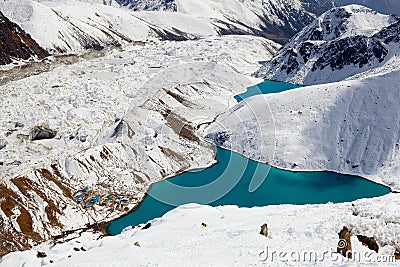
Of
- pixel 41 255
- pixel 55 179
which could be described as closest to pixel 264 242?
pixel 41 255

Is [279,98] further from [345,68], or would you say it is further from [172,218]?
[172,218]

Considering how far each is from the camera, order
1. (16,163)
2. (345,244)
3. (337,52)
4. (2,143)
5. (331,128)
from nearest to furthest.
A: (345,244)
(16,163)
(2,143)
(331,128)
(337,52)

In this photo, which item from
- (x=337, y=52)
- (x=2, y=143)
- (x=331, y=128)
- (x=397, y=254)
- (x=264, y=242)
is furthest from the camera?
(x=337, y=52)

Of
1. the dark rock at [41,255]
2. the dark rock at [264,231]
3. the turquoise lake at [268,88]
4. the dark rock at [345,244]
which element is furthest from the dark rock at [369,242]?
the turquoise lake at [268,88]

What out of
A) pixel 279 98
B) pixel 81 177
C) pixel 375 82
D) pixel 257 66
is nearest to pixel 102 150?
pixel 81 177

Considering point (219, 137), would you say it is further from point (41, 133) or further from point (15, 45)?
point (15, 45)

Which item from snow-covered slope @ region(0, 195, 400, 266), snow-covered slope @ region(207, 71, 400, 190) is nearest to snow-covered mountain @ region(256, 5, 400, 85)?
snow-covered slope @ region(207, 71, 400, 190)

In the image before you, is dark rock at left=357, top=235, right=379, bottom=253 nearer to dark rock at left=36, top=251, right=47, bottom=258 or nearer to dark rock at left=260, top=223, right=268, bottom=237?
dark rock at left=260, top=223, right=268, bottom=237
